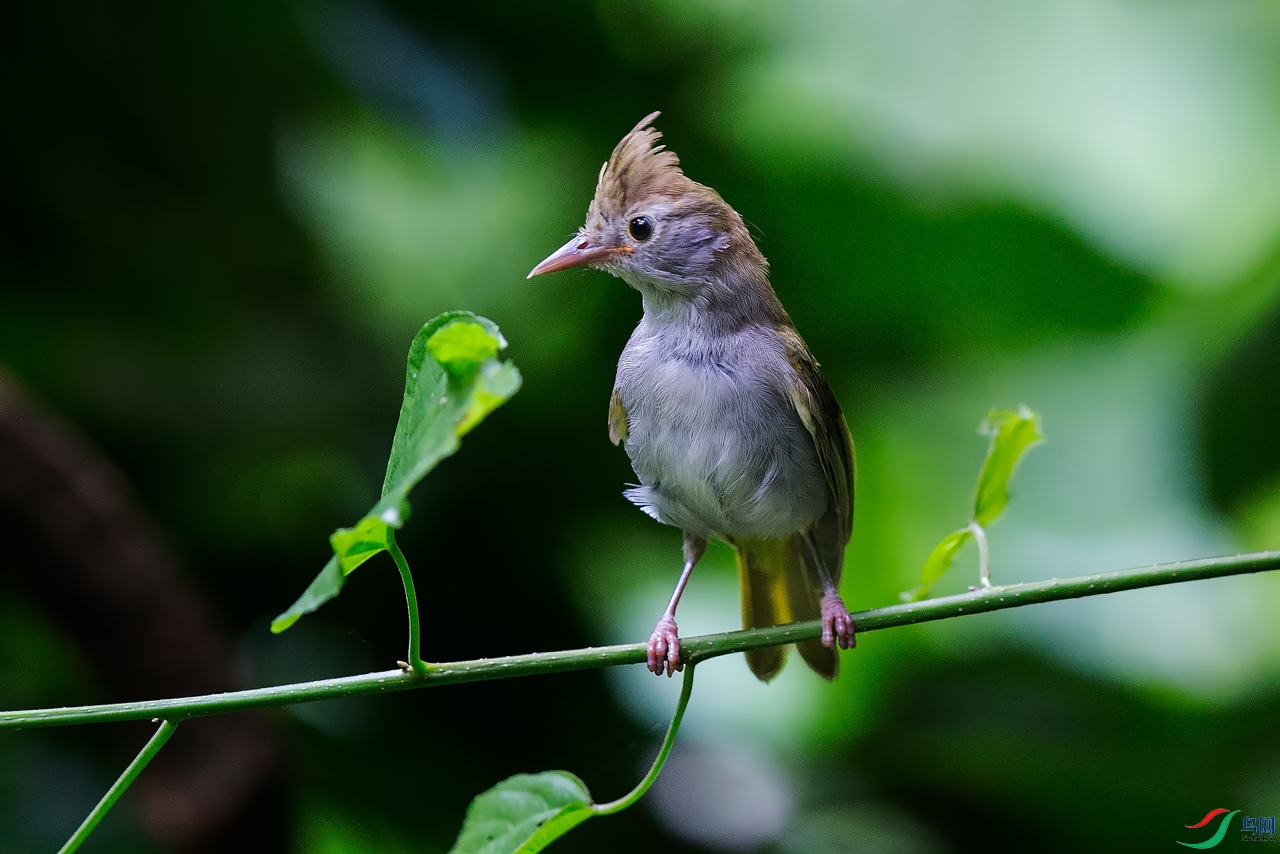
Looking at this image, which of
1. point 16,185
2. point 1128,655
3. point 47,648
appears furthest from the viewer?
point 16,185

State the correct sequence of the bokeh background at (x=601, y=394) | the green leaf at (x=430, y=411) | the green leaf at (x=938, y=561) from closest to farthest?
the green leaf at (x=430, y=411) → the green leaf at (x=938, y=561) → the bokeh background at (x=601, y=394)

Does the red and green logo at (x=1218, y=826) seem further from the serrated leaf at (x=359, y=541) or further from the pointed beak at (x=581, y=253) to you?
the serrated leaf at (x=359, y=541)

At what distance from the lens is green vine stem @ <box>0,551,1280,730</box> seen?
1499 mm

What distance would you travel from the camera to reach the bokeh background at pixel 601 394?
11.1ft

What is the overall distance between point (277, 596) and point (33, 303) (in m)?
1.34

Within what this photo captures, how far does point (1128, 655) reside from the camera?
3402mm

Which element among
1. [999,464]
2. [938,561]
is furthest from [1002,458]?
[938,561]

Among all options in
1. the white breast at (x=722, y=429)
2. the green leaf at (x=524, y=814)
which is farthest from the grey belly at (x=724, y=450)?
the green leaf at (x=524, y=814)

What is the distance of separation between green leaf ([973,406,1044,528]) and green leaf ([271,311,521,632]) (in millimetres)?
1079

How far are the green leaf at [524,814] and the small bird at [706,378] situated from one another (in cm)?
86

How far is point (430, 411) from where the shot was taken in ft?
4.62

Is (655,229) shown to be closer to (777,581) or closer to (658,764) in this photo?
(777,581)

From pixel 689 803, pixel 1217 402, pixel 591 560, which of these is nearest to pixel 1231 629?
pixel 1217 402

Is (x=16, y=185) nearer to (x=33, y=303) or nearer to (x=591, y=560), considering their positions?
(x=33, y=303)
